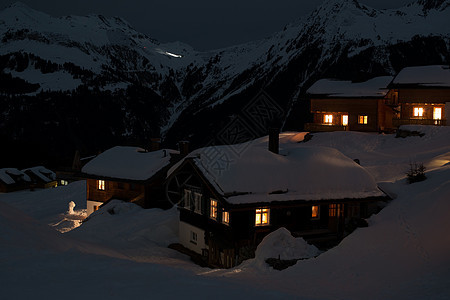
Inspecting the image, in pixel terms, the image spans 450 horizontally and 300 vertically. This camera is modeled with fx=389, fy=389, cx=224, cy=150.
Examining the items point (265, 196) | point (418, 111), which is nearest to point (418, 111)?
point (418, 111)

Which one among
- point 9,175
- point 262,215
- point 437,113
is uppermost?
point 437,113

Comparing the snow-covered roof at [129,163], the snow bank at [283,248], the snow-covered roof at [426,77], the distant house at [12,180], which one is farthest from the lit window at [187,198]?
the distant house at [12,180]

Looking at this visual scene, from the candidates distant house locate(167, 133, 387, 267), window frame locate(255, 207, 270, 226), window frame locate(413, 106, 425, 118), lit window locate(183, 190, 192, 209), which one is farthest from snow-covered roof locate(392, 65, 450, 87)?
window frame locate(255, 207, 270, 226)

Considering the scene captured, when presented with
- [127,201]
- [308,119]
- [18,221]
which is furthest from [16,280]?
[308,119]

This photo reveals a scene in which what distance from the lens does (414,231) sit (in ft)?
52.6

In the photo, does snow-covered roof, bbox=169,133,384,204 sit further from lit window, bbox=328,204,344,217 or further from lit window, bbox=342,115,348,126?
lit window, bbox=342,115,348,126

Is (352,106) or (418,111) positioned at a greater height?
(352,106)

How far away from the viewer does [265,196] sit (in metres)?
18.6

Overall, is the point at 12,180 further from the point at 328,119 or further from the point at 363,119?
the point at 363,119

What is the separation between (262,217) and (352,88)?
104 feet

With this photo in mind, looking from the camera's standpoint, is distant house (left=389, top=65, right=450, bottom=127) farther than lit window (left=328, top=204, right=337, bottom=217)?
Yes

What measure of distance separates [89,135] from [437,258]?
162378 mm

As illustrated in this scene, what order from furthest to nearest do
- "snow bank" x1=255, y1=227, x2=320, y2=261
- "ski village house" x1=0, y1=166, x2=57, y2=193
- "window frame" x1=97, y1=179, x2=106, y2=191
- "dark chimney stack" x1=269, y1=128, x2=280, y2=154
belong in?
1. "ski village house" x1=0, y1=166, x2=57, y2=193
2. "window frame" x1=97, y1=179, x2=106, y2=191
3. "dark chimney stack" x1=269, y1=128, x2=280, y2=154
4. "snow bank" x1=255, y1=227, x2=320, y2=261

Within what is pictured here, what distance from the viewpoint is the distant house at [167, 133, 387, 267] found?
18547 mm
